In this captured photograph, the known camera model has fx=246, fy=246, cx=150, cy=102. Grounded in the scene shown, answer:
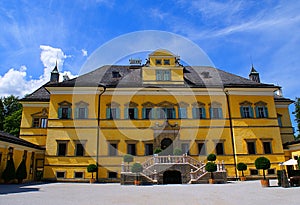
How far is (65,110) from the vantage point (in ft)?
89.4

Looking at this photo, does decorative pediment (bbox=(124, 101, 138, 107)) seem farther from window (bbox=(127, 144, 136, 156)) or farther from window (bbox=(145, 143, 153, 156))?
window (bbox=(145, 143, 153, 156))

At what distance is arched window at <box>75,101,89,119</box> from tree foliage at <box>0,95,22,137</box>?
62.2 ft

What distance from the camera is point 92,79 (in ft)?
95.1

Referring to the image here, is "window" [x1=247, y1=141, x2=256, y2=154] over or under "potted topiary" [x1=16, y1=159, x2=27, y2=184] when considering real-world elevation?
over

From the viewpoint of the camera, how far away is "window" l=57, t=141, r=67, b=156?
85.4 ft

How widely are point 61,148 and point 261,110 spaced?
22661mm

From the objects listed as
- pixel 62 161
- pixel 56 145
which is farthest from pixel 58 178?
pixel 56 145

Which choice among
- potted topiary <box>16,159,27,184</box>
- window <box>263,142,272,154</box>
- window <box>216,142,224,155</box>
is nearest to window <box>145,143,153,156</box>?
window <box>216,142,224,155</box>

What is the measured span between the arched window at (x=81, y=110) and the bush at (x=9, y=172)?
8015 millimetres

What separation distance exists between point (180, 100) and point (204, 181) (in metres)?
9.59

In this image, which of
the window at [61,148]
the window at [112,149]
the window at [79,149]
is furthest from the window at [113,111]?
the window at [61,148]

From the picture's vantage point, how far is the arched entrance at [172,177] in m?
23.3

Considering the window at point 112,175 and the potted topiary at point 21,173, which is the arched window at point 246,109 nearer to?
the window at point 112,175

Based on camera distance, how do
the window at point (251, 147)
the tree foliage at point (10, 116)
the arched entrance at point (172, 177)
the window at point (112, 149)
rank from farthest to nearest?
the tree foliage at point (10, 116) → the window at point (251, 147) → the window at point (112, 149) → the arched entrance at point (172, 177)
